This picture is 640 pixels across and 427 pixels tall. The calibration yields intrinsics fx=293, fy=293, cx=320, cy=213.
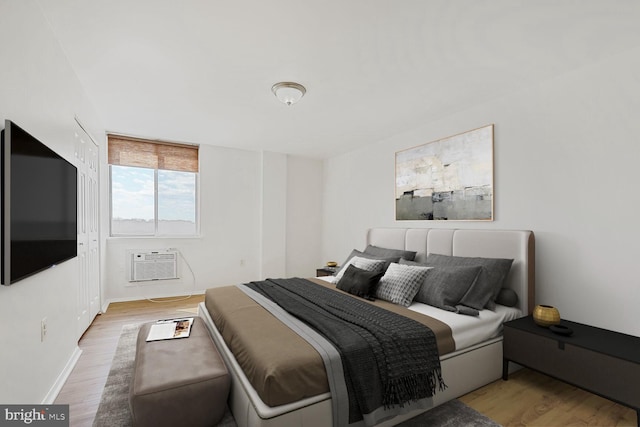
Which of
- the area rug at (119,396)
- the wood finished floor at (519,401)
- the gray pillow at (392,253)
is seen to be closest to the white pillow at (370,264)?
the gray pillow at (392,253)

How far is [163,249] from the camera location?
4.72 m

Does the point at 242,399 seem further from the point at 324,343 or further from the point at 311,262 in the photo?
the point at 311,262

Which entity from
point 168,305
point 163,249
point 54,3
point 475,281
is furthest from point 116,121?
point 475,281

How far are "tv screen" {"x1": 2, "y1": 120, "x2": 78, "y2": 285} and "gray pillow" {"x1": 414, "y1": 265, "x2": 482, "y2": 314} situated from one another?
9.14 feet

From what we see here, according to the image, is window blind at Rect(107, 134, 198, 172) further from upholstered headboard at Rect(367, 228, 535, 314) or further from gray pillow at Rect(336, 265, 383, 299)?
upholstered headboard at Rect(367, 228, 535, 314)

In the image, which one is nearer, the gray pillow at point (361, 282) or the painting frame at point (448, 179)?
the gray pillow at point (361, 282)

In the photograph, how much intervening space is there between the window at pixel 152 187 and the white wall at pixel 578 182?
429 centimetres

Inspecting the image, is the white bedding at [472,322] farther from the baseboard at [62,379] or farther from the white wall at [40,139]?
the baseboard at [62,379]

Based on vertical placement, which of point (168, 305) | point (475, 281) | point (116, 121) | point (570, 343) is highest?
point (116, 121)

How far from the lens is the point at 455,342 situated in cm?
208

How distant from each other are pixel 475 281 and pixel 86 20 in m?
3.51

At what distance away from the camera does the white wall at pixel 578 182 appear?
217 cm

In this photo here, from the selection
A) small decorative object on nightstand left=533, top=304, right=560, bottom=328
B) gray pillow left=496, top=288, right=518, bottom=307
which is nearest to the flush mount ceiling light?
gray pillow left=496, top=288, right=518, bottom=307

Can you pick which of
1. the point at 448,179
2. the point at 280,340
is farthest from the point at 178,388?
the point at 448,179
